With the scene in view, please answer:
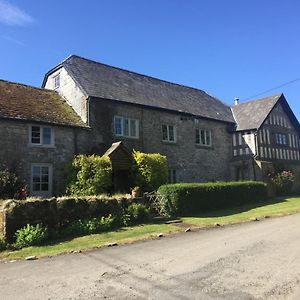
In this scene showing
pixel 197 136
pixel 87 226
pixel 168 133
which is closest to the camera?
pixel 87 226

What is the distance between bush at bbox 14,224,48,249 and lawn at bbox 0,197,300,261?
45 cm

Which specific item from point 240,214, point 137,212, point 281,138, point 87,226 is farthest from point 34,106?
point 281,138

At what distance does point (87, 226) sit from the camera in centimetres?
1524

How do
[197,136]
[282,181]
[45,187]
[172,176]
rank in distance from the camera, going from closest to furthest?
[45,187], [172,176], [197,136], [282,181]

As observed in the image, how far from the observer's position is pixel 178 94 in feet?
106

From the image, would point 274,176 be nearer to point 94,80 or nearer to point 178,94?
point 178,94

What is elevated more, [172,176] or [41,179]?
[172,176]

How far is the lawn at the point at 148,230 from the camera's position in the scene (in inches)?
481

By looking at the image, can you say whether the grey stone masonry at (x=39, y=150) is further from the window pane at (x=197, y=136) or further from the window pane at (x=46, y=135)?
the window pane at (x=197, y=136)

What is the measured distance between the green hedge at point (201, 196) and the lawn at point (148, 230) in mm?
638

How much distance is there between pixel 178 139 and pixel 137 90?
15.3 ft

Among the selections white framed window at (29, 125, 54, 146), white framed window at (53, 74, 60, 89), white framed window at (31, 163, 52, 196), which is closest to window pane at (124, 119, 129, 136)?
white framed window at (29, 125, 54, 146)

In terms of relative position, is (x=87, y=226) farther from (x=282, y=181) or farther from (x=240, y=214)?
(x=282, y=181)

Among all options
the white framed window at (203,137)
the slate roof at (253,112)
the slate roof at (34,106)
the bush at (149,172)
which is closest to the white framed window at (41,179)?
the slate roof at (34,106)
